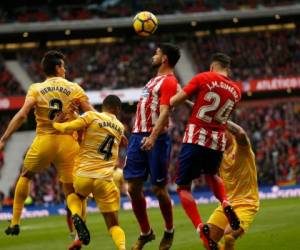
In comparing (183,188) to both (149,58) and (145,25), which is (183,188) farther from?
(149,58)

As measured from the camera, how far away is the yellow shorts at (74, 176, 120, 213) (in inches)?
397

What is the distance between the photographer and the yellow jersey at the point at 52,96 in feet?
35.9

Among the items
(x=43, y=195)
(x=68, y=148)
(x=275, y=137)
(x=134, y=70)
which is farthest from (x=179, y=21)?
(x=68, y=148)

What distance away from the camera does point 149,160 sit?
34.0ft

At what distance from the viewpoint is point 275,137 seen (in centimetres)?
3728

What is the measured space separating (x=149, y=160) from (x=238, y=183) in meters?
1.25

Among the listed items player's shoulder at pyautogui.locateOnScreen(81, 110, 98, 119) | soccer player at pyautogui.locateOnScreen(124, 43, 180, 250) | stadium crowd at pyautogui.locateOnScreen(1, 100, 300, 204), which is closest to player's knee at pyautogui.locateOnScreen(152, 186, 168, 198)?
soccer player at pyautogui.locateOnScreen(124, 43, 180, 250)

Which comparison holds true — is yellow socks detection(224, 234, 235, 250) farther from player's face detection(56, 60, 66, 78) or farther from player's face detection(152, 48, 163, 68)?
player's face detection(56, 60, 66, 78)

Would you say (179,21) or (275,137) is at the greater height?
(179,21)

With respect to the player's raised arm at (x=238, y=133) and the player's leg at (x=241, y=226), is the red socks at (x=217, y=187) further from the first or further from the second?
the player's raised arm at (x=238, y=133)

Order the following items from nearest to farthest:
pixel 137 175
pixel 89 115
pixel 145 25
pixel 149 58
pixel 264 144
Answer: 1. pixel 89 115
2. pixel 137 175
3. pixel 145 25
4. pixel 264 144
5. pixel 149 58

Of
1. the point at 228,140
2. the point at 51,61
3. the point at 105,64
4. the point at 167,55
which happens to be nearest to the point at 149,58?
the point at 105,64

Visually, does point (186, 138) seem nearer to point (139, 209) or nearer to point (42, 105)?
point (139, 209)

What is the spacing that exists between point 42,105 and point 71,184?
1.19 meters
